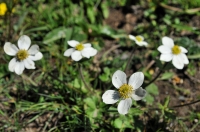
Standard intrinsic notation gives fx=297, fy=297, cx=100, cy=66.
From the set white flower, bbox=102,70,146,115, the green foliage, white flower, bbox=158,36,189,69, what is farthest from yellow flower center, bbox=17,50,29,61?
white flower, bbox=158,36,189,69

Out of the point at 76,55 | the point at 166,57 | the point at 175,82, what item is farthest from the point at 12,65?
the point at 175,82

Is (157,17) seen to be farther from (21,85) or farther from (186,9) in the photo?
(21,85)

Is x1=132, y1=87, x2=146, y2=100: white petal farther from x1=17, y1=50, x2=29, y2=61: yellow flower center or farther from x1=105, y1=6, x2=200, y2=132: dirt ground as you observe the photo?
x1=17, y1=50, x2=29, y2=61: yellow flower center

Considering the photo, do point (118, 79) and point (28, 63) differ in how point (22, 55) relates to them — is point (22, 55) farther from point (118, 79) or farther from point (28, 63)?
point (118, 79)

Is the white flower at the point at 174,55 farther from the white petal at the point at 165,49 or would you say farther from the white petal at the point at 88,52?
the white petal at the point at 88,52

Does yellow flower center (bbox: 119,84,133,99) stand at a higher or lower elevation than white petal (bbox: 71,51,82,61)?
lower

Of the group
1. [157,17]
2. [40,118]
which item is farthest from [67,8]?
[40,118]

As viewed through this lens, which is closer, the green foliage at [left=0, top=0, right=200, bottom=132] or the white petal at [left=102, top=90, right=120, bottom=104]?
the white petal at [left=102, top=90, right=120, bottom=104]

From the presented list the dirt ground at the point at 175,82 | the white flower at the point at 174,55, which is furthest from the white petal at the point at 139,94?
the dirt ground at the point at 175,82
